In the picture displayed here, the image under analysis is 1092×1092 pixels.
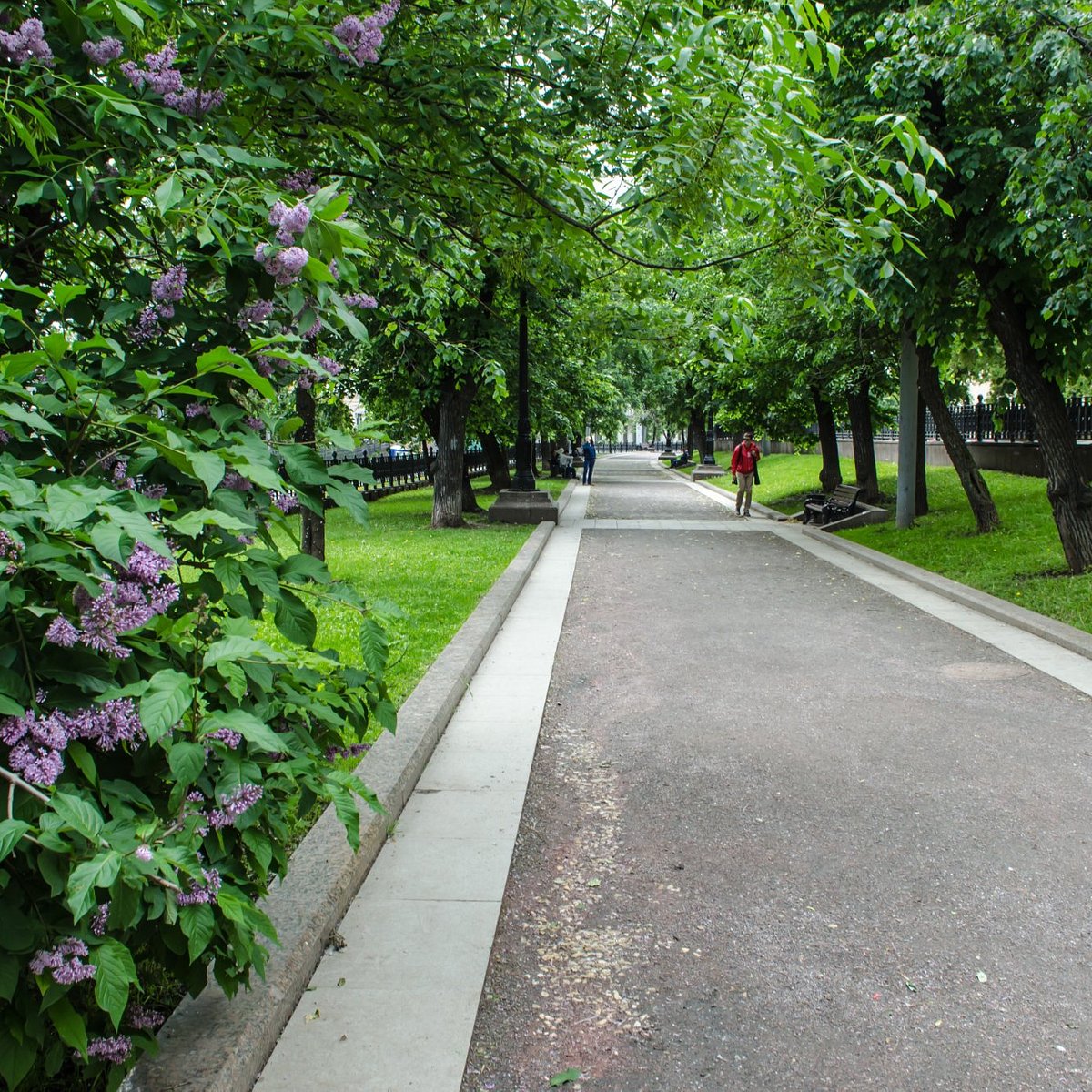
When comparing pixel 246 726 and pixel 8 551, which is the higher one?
pixel 8 551

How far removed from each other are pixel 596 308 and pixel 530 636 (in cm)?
307

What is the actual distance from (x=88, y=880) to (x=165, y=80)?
230 centimetres

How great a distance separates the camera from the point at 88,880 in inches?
70.0

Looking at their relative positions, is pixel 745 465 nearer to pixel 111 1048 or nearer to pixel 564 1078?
pixel 564 1078

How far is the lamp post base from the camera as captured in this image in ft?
69.5

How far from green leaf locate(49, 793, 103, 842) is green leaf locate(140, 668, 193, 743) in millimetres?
168

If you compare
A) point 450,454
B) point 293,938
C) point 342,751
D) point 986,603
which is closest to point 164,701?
point 342,751

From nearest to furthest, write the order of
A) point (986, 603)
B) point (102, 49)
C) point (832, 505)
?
point (102, 49) → point (986, 603) → point (832, 505)

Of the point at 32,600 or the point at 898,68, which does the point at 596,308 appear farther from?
the point at 32,600

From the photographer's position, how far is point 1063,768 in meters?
5.61

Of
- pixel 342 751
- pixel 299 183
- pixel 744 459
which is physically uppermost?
pixel 299 183

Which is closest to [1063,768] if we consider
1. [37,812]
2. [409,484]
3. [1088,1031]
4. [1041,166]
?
[1088,1031]

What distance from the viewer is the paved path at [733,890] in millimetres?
3012

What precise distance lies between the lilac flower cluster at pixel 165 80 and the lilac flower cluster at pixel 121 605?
5.31ft
